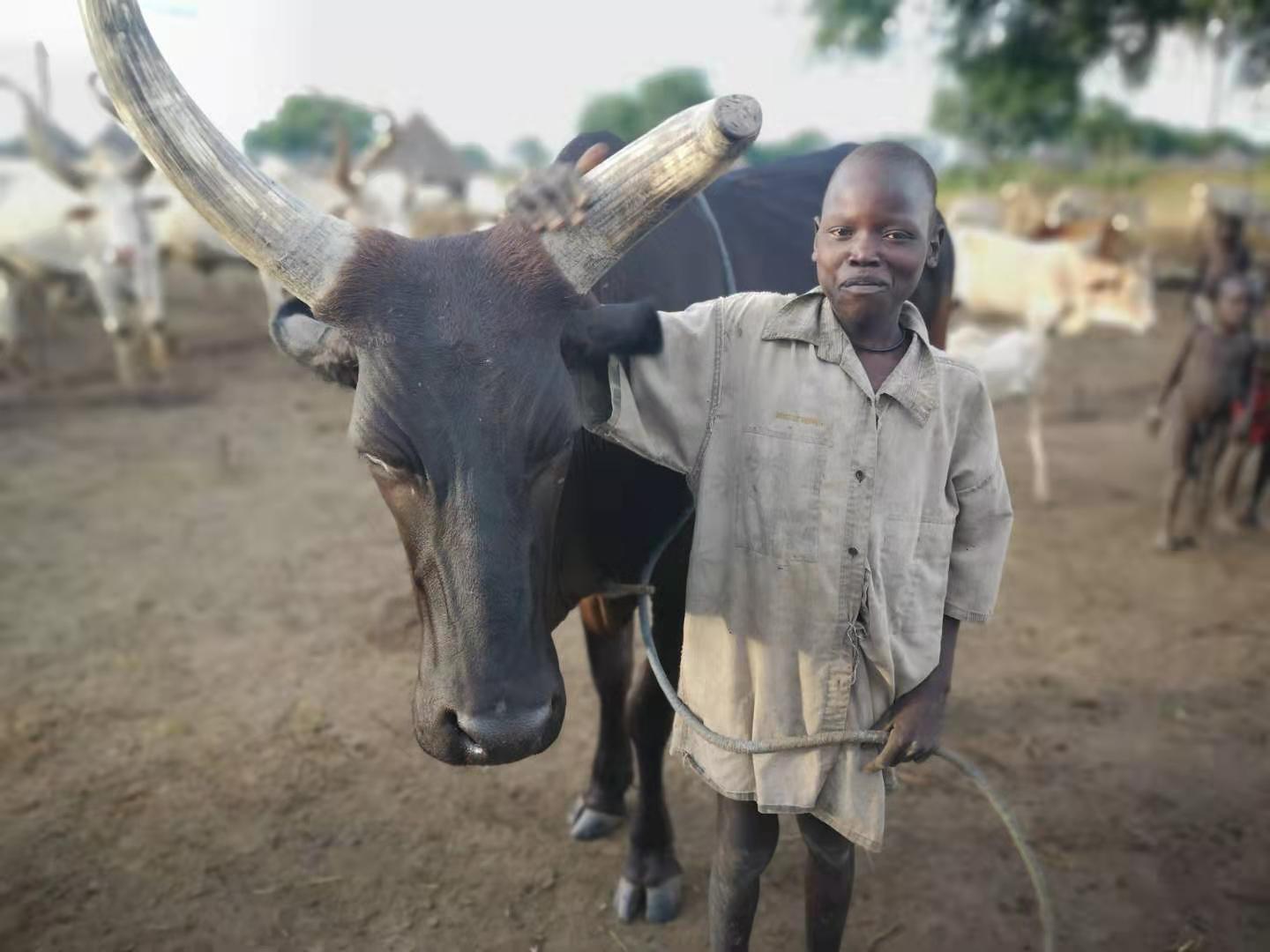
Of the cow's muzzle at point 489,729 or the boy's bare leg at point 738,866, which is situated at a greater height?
the cow's muzzle at point 489,729

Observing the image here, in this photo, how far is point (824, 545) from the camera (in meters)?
1.90

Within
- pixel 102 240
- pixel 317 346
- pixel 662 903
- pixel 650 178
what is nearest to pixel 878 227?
pixel 650 178

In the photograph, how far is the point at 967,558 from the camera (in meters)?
1.97

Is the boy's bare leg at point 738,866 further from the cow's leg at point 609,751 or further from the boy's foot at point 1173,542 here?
the boy's foot at point 1173,542

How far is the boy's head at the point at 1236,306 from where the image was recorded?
554 cm

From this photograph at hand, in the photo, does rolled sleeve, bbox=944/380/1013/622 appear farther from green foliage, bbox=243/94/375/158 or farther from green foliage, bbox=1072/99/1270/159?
green foliage, bbox=243/94/375/158

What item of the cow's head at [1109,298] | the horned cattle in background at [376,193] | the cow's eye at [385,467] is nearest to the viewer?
the cow's eye at [385,467]

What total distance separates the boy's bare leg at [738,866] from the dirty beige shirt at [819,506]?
0.24 metres

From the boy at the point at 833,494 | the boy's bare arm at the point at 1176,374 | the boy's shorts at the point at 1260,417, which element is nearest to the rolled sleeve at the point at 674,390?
the boy at the point at 833,494

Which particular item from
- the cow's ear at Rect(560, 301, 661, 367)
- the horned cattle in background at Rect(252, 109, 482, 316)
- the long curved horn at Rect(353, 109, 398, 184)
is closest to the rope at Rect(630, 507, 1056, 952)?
the cow's ear at Rect(560, 301, 661, 367)

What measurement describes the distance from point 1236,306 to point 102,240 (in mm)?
10056

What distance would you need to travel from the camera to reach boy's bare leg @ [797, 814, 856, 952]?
85.2 inches

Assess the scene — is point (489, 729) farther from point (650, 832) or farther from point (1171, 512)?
point (1171, 512)

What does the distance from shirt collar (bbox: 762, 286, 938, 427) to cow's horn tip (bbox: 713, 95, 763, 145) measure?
35 cm
